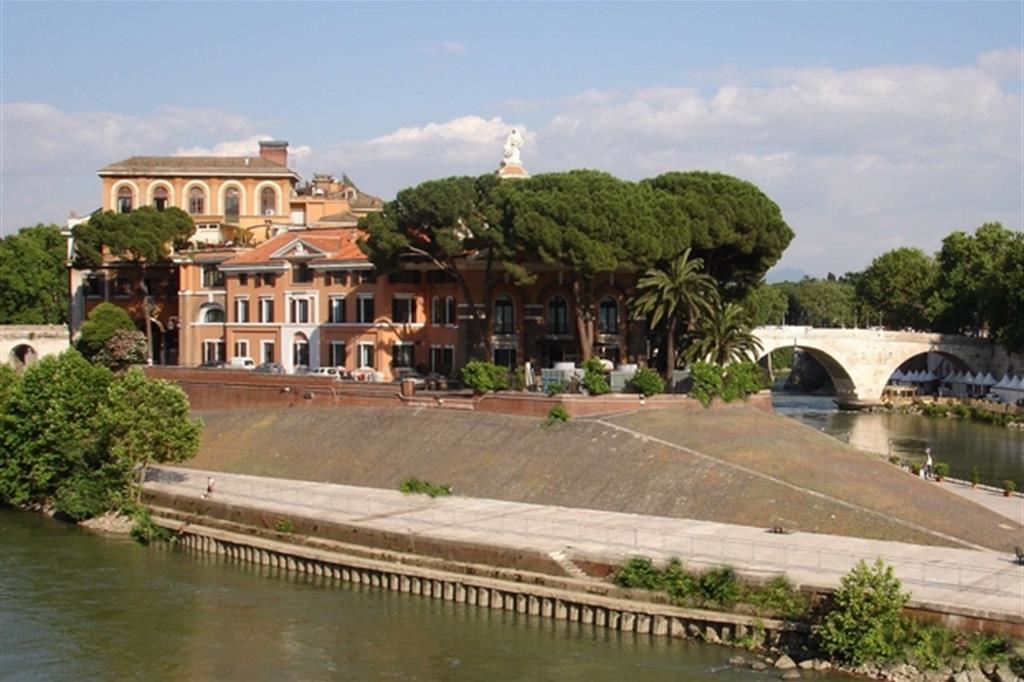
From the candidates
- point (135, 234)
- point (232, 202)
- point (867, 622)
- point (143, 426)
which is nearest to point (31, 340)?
point (232, 202)

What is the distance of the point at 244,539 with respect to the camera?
49094mm

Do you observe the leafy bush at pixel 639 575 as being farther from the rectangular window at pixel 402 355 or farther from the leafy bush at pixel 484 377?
the rectangular window at pixel 402 355

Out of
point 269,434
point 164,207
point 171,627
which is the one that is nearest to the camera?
point 171,627

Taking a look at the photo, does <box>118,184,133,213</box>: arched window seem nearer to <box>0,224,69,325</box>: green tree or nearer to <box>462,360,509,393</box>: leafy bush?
<box>0,224,69,325</box>: green tree

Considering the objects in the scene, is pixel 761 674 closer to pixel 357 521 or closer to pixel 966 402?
pixel 357 521

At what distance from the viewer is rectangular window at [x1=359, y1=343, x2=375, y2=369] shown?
248ft

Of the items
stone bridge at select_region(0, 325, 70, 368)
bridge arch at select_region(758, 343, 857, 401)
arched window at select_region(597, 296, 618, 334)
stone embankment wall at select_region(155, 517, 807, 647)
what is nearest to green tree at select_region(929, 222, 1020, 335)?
bridge arch at select_region(758, 343, 857, 401)

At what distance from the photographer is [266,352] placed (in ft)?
268

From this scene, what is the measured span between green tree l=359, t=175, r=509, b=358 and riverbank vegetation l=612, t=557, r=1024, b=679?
30.6 metres

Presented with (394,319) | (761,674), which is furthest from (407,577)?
(394,319)

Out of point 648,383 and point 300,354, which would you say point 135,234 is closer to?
point 300,354

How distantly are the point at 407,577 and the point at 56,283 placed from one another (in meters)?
83.1

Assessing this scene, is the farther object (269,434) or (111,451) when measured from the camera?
(269,434)

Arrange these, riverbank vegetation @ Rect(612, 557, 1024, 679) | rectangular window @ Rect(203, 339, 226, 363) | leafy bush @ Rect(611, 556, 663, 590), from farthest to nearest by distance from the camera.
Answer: rectangular window @ Rect(203, 339, 226, 363), leafy bush @ Rect(611, 556, 663, 590), riverbank vegetation @ Rect(612, 557, 1024, 679)
